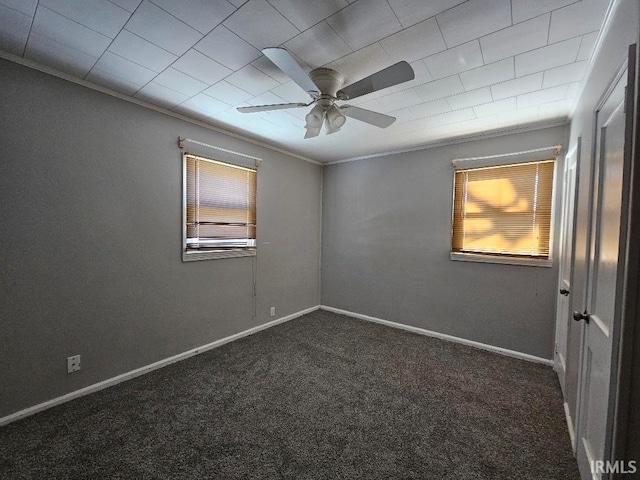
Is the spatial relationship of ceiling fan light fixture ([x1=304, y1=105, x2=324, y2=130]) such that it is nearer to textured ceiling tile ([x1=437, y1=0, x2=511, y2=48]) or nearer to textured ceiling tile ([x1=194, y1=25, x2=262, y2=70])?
textured ceiling tile ([x1=194, y1=25, x2=262, y2=70])

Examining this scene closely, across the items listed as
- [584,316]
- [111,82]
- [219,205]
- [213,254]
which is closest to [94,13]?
[111,82]

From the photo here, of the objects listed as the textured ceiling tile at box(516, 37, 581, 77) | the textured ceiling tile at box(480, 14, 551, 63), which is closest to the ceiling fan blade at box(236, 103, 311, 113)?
the textured ceiling tile at box(480, 14, 551, 63)

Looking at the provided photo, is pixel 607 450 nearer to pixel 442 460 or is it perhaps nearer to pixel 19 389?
pixel 442 460

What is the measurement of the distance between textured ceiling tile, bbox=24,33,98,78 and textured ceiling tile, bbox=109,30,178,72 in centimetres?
26

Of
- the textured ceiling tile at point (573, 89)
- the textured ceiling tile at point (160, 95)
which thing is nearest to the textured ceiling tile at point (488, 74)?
the textured ceiling tile at point (573, 89)

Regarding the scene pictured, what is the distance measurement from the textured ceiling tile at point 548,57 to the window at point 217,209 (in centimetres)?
273

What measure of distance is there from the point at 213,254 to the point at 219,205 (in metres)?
0.56

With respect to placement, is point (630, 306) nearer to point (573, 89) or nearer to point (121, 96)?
point (573, 89)

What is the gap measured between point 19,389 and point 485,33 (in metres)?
3.72

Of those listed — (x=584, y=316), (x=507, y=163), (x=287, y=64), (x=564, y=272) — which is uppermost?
(x=287, y=64)

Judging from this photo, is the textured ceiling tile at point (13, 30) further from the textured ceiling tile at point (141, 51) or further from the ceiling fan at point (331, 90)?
the ceiling fan at point (331, 90)

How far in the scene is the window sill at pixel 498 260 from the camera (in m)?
2.78

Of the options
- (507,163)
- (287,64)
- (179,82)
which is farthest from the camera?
(507,163)

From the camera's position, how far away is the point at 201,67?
186 centimetres
